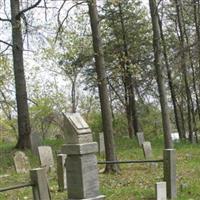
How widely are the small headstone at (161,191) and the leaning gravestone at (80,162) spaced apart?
1.18 metres

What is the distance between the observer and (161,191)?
35.4ft

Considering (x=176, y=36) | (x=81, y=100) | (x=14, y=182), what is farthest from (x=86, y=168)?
(x=81, y=100)

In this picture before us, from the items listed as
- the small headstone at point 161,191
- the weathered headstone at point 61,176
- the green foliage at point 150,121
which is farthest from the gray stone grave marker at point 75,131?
the green foliage at point 150,121

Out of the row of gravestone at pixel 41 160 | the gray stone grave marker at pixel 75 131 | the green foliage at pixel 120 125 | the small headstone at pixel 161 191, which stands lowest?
the small headstone at pixel 161 191

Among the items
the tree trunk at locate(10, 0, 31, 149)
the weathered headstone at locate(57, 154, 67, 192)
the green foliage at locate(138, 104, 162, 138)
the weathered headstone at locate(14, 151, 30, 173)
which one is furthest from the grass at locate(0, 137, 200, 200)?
the green foliage at locate(138, 104, 162, 138)

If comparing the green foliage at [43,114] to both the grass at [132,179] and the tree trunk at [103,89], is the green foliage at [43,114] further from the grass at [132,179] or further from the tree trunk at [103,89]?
the tree trunk at [103,89]

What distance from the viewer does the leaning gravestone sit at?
32.4ft

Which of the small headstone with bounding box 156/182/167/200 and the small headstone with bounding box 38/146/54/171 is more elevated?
the small headstone with bounding box 38/146/54/171

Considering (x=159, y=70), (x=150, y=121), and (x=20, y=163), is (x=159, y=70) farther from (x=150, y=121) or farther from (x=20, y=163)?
(x=150, y=121)

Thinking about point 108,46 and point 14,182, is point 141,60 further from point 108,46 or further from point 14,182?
point 14,182

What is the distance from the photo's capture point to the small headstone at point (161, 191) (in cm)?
1073

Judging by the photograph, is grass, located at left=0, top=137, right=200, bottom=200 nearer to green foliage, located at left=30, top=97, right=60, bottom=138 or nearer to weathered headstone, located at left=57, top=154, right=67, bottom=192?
weathered headstone, located at left=57, top=154, right=67, bottom=192

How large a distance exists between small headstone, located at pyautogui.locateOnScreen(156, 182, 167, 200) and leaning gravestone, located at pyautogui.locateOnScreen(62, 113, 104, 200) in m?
1.18

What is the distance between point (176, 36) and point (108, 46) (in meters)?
4.46
